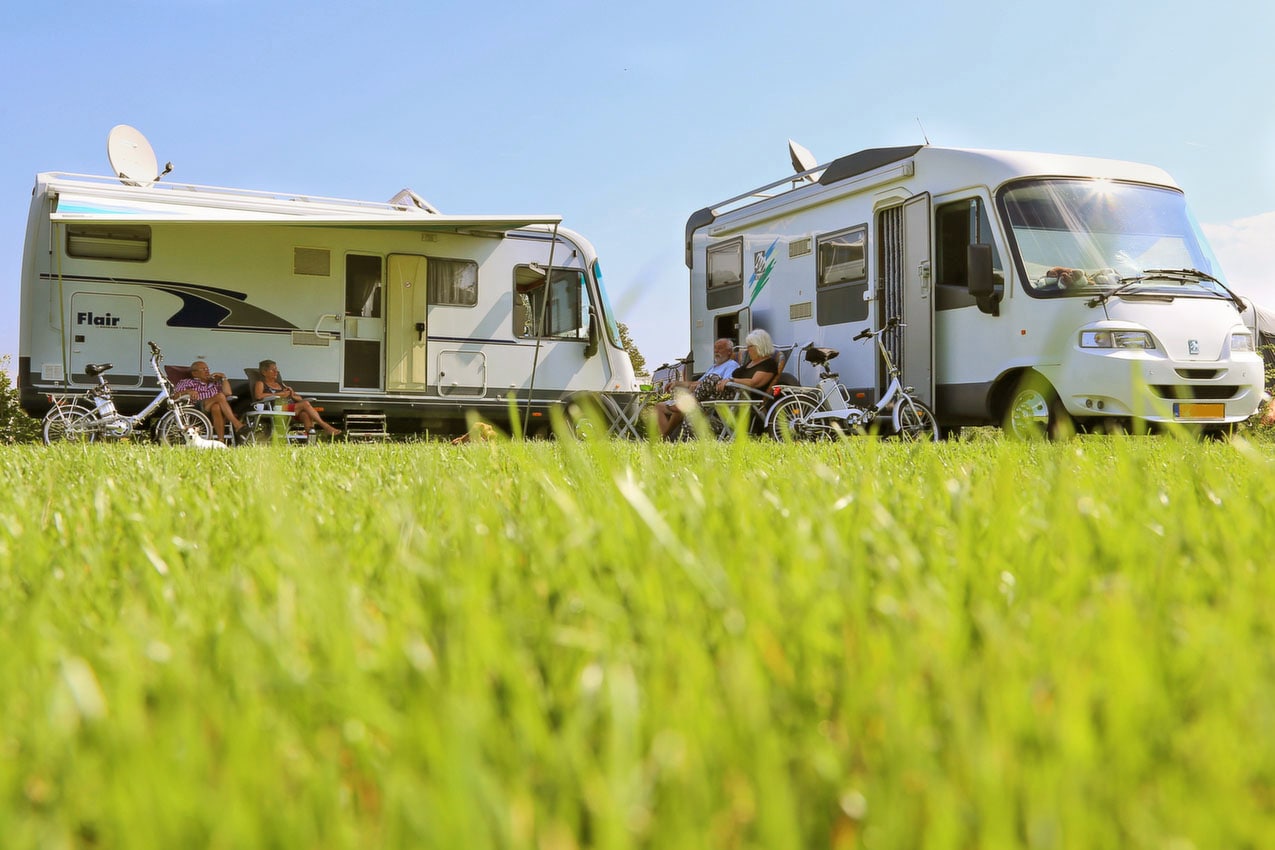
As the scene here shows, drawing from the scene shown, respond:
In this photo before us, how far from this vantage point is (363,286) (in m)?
10.1

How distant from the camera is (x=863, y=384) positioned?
8.95 m

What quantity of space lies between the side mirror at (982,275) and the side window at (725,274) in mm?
3320

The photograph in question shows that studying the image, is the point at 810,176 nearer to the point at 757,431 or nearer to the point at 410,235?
the point at 757,431

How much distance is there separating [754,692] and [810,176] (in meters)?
9.87

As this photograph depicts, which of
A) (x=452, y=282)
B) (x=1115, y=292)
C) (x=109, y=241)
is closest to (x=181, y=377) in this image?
(x=109, y=241)

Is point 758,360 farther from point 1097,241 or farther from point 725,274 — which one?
point 1097,241

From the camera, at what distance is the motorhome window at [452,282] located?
10.4 meters

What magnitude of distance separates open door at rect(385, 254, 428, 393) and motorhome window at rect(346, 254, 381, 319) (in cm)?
10

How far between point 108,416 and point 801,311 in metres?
6.11

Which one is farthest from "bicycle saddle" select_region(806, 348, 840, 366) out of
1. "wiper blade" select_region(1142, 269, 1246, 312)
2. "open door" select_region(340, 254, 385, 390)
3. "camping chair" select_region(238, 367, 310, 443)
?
"camping chair" select_region(238, 367, 310, 443)

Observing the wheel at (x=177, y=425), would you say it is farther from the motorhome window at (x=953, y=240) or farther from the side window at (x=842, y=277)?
the motorhome window at (x=953, y=240)

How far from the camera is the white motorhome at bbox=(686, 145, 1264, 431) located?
734 centimetres

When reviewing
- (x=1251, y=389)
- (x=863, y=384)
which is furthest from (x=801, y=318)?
(x=1251, y=389)

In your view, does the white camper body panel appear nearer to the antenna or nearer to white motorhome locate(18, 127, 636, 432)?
white motorhome locate(18, 127, 636, 432)
